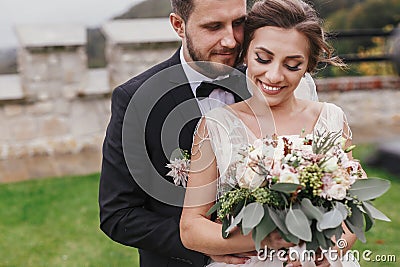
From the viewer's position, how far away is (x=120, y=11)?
44.2 feet

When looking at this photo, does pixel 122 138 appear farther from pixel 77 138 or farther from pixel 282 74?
pixel 77 138

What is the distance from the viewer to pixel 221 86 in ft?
9.32

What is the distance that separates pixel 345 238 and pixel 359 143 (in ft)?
19.8

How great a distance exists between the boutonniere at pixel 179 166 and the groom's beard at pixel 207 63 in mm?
353

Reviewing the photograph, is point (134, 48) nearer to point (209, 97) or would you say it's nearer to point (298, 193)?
point (209, 97)

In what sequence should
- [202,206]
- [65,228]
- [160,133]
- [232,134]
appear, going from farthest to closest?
[65,228] < [160,133] < [232,134] < [202,206]

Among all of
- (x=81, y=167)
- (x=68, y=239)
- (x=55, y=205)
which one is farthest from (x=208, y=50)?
(x=81, y=167)

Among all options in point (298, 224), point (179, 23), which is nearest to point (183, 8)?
point (179, 23)

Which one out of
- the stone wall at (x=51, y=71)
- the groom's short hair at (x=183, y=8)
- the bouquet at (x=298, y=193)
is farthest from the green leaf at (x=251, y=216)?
the stone wall at (x=51, y=71)

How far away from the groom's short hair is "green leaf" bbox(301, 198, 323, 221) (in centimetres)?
96

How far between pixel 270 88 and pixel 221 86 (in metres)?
0.29

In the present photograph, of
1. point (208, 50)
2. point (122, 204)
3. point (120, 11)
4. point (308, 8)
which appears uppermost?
point (308, 8)

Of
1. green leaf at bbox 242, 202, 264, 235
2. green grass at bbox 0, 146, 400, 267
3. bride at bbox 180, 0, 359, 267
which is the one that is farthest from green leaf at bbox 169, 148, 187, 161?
green grass at bbox 0, 146, 400, 267

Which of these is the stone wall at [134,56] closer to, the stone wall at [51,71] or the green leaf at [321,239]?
the stone wall at [51,71]
